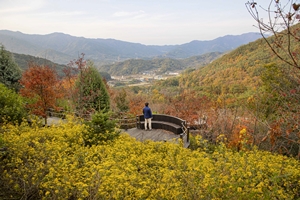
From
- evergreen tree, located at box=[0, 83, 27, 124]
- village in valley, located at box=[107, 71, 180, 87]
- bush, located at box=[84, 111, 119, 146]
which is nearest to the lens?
bush, located at box=[84, 111, 119, 146]

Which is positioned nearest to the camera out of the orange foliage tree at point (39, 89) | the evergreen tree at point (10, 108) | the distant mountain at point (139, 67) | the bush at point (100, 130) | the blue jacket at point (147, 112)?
the bush at point (100, 130)

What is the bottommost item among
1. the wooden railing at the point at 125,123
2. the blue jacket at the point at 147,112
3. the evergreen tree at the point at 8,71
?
the wooden railing at the point at 125,123

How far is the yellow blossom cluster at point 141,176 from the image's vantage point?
459 cm

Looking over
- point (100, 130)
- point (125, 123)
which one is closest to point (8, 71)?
point (125, 123)

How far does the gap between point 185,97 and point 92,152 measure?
1563 centimetres

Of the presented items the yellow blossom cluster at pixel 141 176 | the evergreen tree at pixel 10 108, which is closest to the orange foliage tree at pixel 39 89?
the evergreen tree at pixel 10 108

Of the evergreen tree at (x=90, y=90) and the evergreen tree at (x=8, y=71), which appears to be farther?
the evergreen tree at (x=8, y=71)

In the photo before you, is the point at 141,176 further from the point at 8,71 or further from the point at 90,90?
the point at 8,71

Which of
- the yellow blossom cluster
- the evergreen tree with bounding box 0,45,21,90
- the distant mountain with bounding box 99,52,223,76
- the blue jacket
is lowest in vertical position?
the yellow blossom cluster

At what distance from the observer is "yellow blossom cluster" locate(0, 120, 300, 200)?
4586 millimetres

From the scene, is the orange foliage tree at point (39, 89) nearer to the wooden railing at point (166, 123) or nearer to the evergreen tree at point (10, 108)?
the evergreen tree at point (10, 108)

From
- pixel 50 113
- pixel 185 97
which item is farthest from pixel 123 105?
pixel 185 97

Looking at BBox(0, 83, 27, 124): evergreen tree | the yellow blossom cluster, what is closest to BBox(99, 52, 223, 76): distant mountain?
BBox(0, 83, 27, 124): evergreen tree

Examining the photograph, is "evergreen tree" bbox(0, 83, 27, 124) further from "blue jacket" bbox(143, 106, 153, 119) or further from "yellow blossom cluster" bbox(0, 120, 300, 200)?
"blue jacket" bbox(143, 106, 153, 119)
